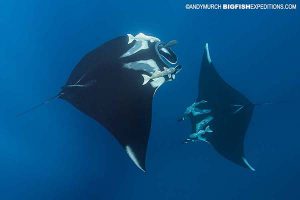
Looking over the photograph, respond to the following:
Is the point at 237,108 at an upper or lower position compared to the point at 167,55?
lower

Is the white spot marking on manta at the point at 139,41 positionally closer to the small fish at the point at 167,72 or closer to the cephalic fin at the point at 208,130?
the small fish at the point at 167,72

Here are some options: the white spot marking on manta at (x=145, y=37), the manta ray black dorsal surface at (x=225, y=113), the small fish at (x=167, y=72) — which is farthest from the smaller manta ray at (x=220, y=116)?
the white spot marking on manta at (x=145, y=37)

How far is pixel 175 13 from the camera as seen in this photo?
134 cm

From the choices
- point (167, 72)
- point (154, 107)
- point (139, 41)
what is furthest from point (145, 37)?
point (154, 107)

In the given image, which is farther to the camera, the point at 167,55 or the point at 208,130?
the point at 208,130

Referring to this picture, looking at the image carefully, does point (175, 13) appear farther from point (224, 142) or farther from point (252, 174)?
point (252, 174)

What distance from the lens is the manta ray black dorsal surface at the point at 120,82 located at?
4.51ft

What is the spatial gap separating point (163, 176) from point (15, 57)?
75 cm

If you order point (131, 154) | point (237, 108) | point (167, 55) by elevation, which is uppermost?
point (167, 55)

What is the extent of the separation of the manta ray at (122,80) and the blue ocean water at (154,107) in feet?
0.11

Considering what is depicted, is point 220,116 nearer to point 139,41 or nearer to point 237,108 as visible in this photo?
point 237,108

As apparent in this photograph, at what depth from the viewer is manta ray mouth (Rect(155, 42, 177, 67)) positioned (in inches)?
54.0

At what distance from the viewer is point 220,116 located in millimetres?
1487

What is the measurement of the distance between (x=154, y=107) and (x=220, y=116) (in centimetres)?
28
